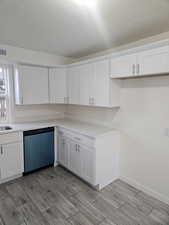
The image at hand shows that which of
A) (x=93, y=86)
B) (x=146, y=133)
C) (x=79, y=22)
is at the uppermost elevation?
(x=79, y=22)

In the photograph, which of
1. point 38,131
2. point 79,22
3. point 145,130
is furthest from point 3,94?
point 145,130

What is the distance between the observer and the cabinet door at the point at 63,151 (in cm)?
303

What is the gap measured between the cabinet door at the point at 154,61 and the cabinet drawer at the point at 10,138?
7.75 feet

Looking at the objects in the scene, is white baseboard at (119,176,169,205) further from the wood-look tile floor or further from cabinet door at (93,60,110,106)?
cabinet door at (93,60,110,106)

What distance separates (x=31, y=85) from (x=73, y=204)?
2.38 meters

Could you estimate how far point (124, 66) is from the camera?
226 cm

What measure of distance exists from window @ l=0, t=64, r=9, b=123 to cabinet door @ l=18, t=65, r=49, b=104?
0.43 meters

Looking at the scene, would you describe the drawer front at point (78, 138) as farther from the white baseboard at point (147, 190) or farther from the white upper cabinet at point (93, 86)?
the white baseboard at point (147, 190)

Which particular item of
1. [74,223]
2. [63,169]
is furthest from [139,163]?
[63,169]

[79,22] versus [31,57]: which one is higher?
[79,22]

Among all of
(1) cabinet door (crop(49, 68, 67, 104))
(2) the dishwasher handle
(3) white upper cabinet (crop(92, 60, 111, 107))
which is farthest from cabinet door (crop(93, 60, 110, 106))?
(2) the dishwasher handle

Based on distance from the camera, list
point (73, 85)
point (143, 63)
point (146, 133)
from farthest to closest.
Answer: point (73, 85), point (146, 133), point (143, 63)

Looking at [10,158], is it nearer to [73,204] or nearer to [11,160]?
[11,160]

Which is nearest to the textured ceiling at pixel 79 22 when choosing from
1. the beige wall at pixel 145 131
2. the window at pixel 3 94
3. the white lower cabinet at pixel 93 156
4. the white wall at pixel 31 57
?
the white wall at pixel 31 57
